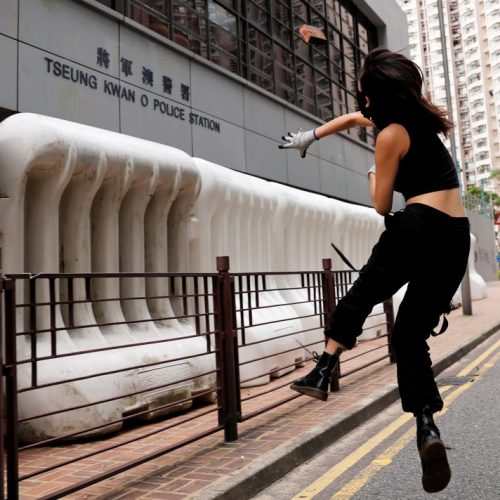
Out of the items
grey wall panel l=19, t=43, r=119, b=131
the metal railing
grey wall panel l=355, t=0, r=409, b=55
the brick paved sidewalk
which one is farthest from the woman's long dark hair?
grey wall panel l=355, t=0, r=409, b=55

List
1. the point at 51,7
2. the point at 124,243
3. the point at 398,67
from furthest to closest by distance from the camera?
the point at 51,7, the point at 124,243, the point at 398,67

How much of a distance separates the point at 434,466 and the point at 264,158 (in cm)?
1225

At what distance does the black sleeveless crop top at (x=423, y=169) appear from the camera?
8.73 ft

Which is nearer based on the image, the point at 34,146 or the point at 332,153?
the point at 34,146

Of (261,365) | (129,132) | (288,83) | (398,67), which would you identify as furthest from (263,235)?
(288,83)

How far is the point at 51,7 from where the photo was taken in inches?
338

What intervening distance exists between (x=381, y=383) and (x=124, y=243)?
3.07 m

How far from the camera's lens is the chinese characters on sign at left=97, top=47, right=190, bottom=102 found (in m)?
9.46

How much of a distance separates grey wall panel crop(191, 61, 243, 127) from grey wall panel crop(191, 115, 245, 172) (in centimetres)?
25

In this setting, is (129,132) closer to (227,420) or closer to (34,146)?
(34,146)

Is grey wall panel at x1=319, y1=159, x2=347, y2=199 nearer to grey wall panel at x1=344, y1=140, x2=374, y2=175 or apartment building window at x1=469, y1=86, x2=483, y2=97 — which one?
grey wall panel at x1=344, y1=140, x2=374, y2=175

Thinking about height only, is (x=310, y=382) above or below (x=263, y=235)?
below

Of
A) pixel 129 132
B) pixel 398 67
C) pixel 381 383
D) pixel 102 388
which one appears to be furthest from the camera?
pixel 129 132

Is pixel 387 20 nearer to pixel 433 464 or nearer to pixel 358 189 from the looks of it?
pixel 358 189
